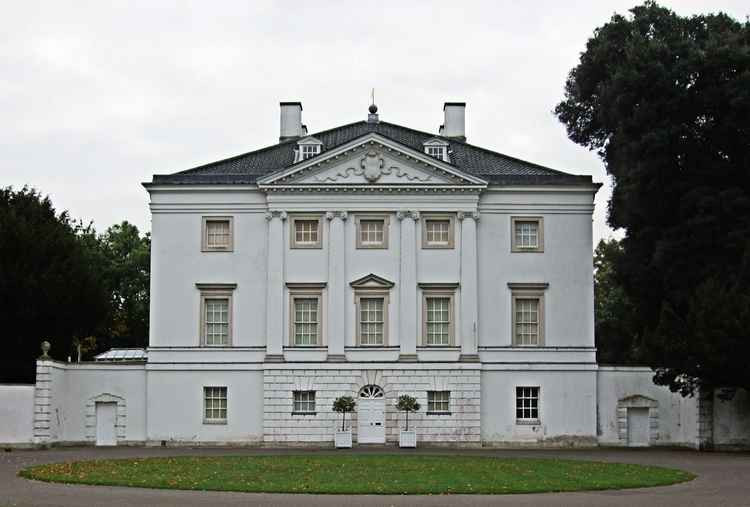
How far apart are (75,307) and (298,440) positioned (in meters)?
13.7

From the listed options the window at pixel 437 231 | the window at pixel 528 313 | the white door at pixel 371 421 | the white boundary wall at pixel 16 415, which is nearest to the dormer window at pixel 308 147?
the window at pixel 437 231

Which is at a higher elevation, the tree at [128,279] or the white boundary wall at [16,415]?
the tree at [128,279]

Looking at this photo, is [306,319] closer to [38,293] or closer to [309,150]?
[309,150]

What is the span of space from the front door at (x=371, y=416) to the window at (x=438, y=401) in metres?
1.88

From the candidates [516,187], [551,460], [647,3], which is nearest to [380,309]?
[516,187]

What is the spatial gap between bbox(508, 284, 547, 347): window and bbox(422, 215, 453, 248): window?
323cm

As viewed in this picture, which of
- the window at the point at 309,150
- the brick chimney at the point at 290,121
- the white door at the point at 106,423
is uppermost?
the brick chimney at the point at 290,121

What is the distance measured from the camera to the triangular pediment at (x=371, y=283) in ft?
159

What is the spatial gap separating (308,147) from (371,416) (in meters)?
11.6

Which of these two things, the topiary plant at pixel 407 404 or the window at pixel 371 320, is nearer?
the topiary plant at pixel 407 404

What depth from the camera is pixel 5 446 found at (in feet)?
144

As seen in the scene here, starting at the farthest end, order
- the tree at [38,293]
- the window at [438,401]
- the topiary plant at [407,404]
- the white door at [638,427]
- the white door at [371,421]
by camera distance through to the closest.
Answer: the tree at [38,293] → the white door at [638,427] → the window at [438,401] → the white door at [371,421] → the topiary plant at [407,404]

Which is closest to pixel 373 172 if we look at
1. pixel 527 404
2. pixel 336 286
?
pixel 336 286

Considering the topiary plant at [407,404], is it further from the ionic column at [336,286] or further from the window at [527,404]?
the window at [527,404]
